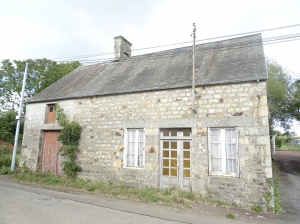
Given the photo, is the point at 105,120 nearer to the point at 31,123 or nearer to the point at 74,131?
the point at 74,131

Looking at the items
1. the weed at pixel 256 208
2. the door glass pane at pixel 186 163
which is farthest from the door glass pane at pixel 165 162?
the weed at pixel 256 208

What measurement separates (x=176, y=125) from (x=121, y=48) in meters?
8.11

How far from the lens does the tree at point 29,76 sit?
2834 cm

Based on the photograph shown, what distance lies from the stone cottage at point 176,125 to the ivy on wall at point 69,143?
359 mm

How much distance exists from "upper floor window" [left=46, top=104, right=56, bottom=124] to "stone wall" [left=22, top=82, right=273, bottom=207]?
0.43 metres

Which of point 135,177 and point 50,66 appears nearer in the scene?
point 135,177

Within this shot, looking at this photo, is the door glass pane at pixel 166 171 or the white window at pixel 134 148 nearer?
the door glass pane at pixel 166 171

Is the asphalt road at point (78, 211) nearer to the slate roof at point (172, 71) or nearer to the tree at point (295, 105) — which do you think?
the slate roof at point (172, 71)

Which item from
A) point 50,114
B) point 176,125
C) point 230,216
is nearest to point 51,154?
point 50,114

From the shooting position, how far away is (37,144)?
1099cm

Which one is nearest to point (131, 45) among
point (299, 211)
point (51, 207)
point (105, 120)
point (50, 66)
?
point (105, 120)

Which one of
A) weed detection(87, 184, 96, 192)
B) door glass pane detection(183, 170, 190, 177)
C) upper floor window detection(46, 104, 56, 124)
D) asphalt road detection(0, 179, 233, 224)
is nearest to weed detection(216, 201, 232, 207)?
asphalt road detection(0, 179, 233, 224)

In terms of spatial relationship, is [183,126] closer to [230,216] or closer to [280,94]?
[230,216]

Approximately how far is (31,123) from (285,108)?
725 inches
